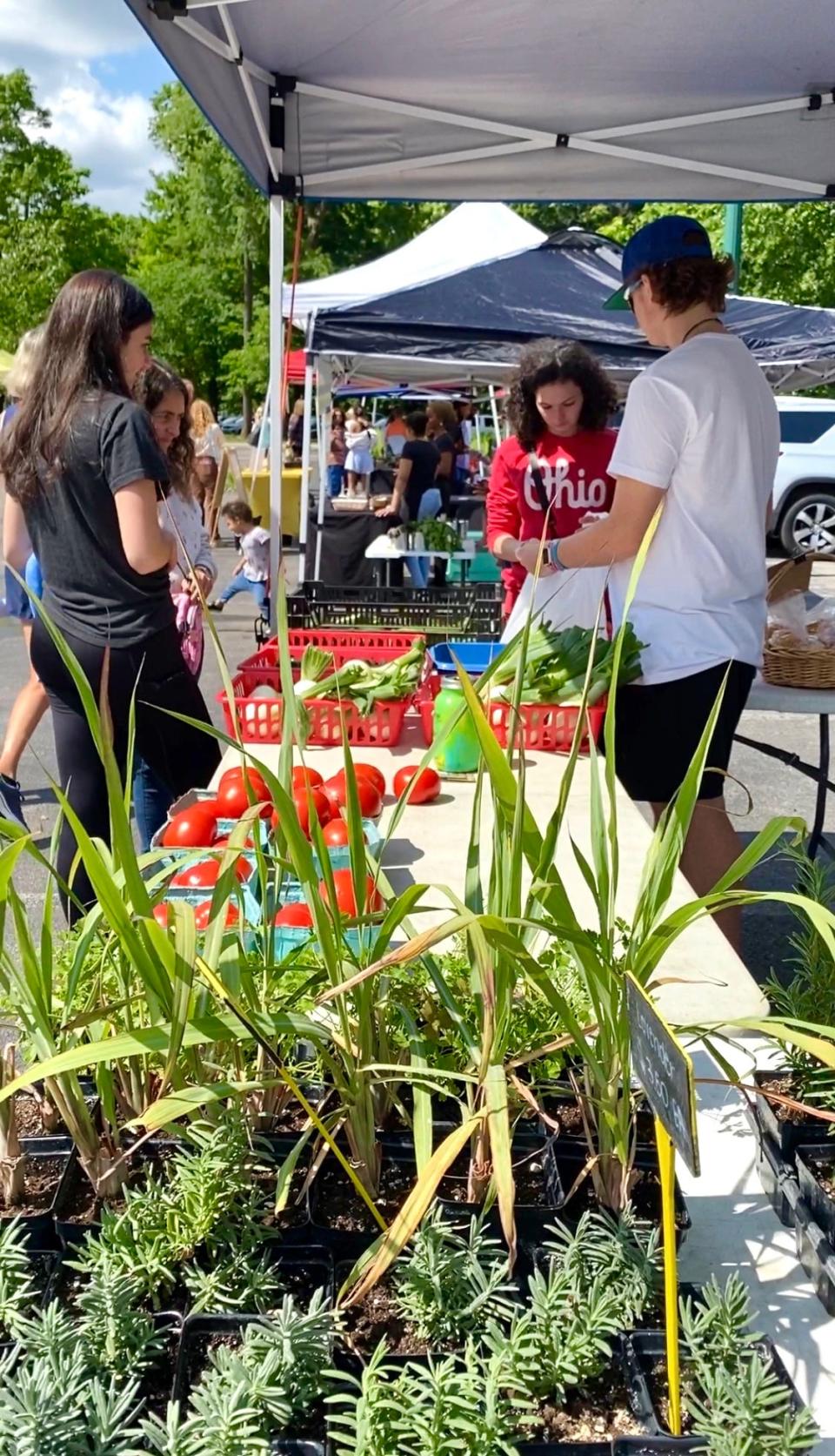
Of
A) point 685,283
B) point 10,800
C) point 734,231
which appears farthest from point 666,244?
point 734,231

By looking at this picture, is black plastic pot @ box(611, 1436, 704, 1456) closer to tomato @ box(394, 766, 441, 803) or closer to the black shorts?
tomato @ box(394, 766, 441, 803)

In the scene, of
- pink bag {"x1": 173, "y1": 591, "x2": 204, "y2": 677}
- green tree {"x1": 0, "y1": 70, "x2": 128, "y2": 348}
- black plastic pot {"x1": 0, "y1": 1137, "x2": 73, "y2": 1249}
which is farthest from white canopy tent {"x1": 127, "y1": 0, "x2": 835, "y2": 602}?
green tree {"x1": 0, "y1": 70, "x2": 128, "y2": 348}

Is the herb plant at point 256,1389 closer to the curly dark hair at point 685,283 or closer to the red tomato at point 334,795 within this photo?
the red tomato at point 334,795

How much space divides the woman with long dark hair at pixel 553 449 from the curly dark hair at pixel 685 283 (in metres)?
1.15

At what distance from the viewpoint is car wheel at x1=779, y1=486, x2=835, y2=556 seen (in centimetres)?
1345

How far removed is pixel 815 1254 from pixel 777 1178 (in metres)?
0.13

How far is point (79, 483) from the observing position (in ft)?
8.74

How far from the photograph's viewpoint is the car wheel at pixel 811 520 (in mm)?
13445

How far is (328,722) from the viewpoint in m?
2.75

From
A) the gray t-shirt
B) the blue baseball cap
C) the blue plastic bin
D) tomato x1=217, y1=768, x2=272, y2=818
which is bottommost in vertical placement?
tomato x1=217, y1=768, x2=272, y2=818

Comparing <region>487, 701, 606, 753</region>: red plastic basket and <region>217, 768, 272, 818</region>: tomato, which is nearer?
<region>217, 768, 272, 818</region>: tomato


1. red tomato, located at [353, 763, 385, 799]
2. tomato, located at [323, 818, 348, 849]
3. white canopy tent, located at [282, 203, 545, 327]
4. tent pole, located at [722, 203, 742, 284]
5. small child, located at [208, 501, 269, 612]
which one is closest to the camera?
tomato, located at [323, 818, 348, 849]

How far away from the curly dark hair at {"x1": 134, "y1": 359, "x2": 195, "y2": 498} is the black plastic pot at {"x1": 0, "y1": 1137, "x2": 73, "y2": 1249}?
2.88 metres

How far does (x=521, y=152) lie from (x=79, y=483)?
260 centimetres
